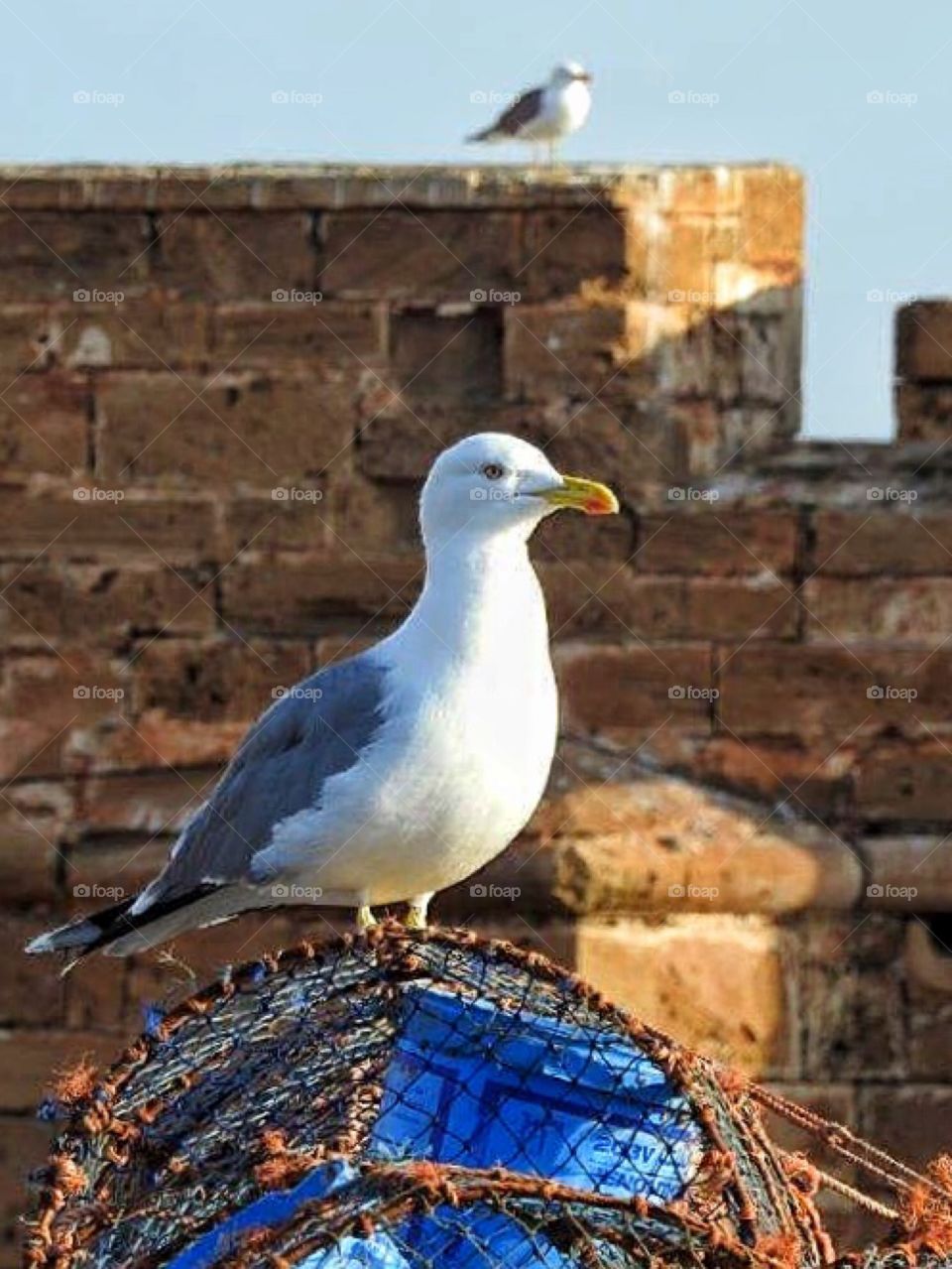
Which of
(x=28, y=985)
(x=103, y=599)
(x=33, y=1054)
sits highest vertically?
(x=103, y=599)

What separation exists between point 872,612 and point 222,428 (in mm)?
1766

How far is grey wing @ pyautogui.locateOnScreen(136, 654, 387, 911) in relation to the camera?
733 centimetres

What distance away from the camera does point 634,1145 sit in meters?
5.79

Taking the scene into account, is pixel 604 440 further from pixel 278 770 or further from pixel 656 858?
pixel 278 770

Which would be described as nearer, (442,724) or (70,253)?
(442,724)

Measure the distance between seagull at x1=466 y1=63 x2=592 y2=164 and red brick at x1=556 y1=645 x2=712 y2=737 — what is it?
5.95 ft

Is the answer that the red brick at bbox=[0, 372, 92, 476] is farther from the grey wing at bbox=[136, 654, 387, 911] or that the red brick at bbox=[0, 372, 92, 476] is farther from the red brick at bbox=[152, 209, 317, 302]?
the grey wing at bbox=[136, 654, 387, 911]

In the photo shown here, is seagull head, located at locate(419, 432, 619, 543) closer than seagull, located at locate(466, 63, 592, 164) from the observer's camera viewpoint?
Yes

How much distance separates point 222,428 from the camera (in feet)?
32.2

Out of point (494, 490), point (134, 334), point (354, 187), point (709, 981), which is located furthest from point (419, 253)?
point (494, 490)

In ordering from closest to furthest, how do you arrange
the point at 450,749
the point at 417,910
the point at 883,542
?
1. the point at 450,749
2. the point at 417,910
3. the point at 883,542

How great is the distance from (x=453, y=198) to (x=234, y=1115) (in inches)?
172

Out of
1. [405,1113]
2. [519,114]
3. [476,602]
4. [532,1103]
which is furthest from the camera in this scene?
[519,114]

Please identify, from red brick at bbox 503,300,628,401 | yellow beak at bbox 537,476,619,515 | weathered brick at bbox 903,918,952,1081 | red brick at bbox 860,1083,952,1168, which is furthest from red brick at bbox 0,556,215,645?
yellow beak at bbox 537,476,619,515
